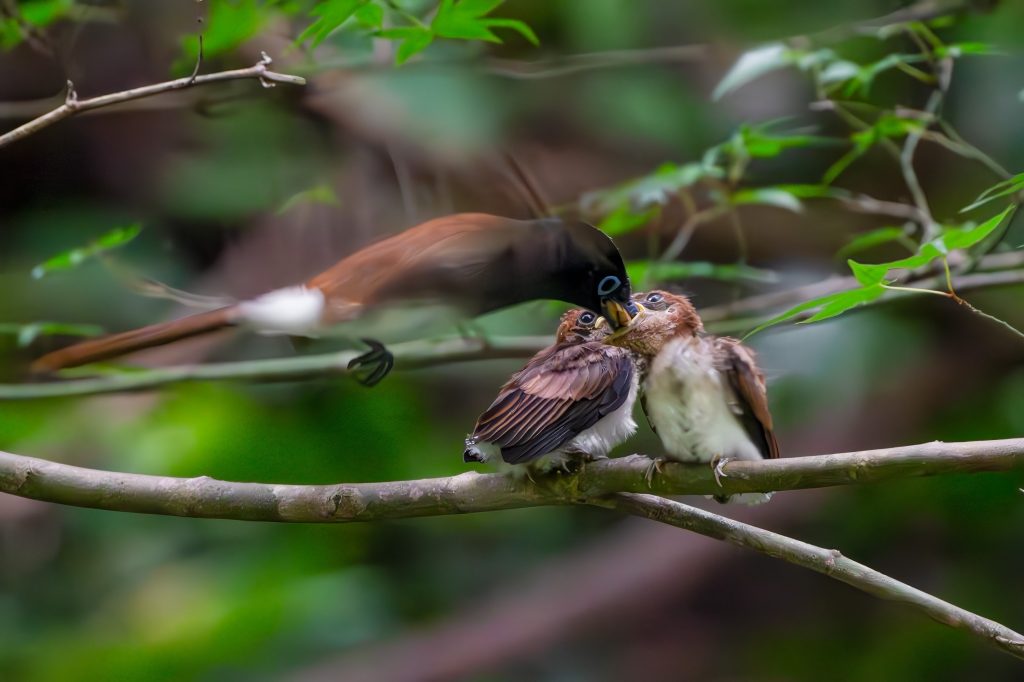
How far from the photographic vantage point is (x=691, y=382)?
0.94 m

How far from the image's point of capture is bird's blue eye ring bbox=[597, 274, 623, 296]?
0.98 m

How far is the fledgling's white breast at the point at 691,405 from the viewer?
907 mm

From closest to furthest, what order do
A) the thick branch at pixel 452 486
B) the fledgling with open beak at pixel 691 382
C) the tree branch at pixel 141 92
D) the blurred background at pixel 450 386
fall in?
1. the thick branch at pixel 452 486
2. the tree branch at pixel 141 92
3. the fledgling with open beak at pixel 691 382
4. the blurred background at pixel 450 386

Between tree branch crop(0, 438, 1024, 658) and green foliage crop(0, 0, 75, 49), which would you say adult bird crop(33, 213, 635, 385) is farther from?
green foliage crop(0, 0, 75, 49)

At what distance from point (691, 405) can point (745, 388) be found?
0.18 feet

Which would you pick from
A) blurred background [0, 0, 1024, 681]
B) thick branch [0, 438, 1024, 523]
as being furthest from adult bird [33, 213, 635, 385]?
blurred background [0, 0, 1024, 681]

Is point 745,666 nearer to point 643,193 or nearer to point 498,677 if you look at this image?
point 498,677

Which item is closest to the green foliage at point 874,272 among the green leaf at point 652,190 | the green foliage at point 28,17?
the green leaf at point 652,190

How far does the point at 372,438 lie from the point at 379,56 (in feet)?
2.32

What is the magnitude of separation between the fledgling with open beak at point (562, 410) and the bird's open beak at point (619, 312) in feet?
0.15

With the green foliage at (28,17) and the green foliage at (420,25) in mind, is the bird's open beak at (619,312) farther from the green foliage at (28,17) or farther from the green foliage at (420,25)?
the green foliage at (28,17)

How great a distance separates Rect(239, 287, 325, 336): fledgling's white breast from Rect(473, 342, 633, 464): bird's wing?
19 cm

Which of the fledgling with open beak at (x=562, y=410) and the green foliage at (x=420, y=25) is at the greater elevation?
the green foliage at (x=420, y=25)

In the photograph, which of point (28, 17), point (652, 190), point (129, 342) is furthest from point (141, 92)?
point (28, 17)
